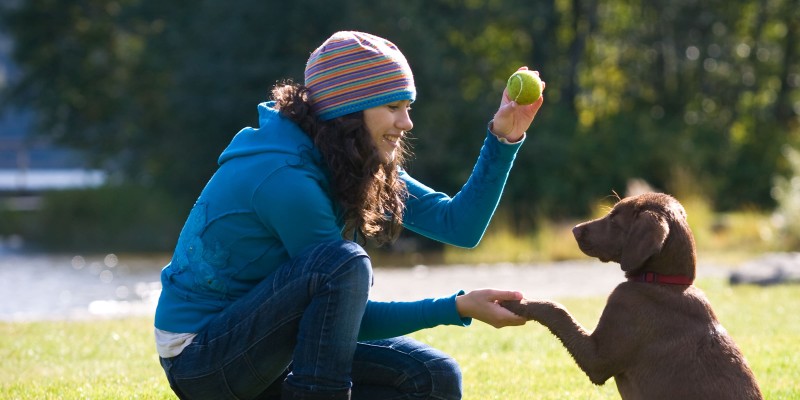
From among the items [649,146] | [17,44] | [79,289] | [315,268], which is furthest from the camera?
[17,44]

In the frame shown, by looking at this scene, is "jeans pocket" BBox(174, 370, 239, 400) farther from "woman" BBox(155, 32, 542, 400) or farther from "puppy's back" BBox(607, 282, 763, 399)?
"puppy's back" BBox(607, 282, 763, 399)

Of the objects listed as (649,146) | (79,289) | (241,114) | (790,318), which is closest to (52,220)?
(241,114)

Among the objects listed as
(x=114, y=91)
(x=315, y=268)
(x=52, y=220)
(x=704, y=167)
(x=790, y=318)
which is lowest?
(x=52, y=220)

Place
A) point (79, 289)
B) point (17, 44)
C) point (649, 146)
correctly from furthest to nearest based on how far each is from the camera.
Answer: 1. point (17, 44)
2. point (649, 146)
3. point (79, 289)

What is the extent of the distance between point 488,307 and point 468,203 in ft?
1.95

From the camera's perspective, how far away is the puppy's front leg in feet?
13.5

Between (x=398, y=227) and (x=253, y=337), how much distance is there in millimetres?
849

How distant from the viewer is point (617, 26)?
26891mm

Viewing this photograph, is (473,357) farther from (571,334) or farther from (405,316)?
(405,316)

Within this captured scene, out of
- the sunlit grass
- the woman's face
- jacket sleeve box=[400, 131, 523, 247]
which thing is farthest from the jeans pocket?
the sunlit grass

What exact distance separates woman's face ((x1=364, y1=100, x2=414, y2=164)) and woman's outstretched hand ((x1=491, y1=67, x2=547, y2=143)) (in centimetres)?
42

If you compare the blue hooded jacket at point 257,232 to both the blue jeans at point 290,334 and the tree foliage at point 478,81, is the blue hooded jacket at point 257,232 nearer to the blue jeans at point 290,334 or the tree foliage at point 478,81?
the blue jeans at point 290,334

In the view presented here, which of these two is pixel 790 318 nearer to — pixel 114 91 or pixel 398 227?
pixel 398 227

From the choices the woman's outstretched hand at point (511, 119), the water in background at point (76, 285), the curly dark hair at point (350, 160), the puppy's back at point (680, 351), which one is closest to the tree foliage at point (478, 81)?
the water in background at point (76, 285)
